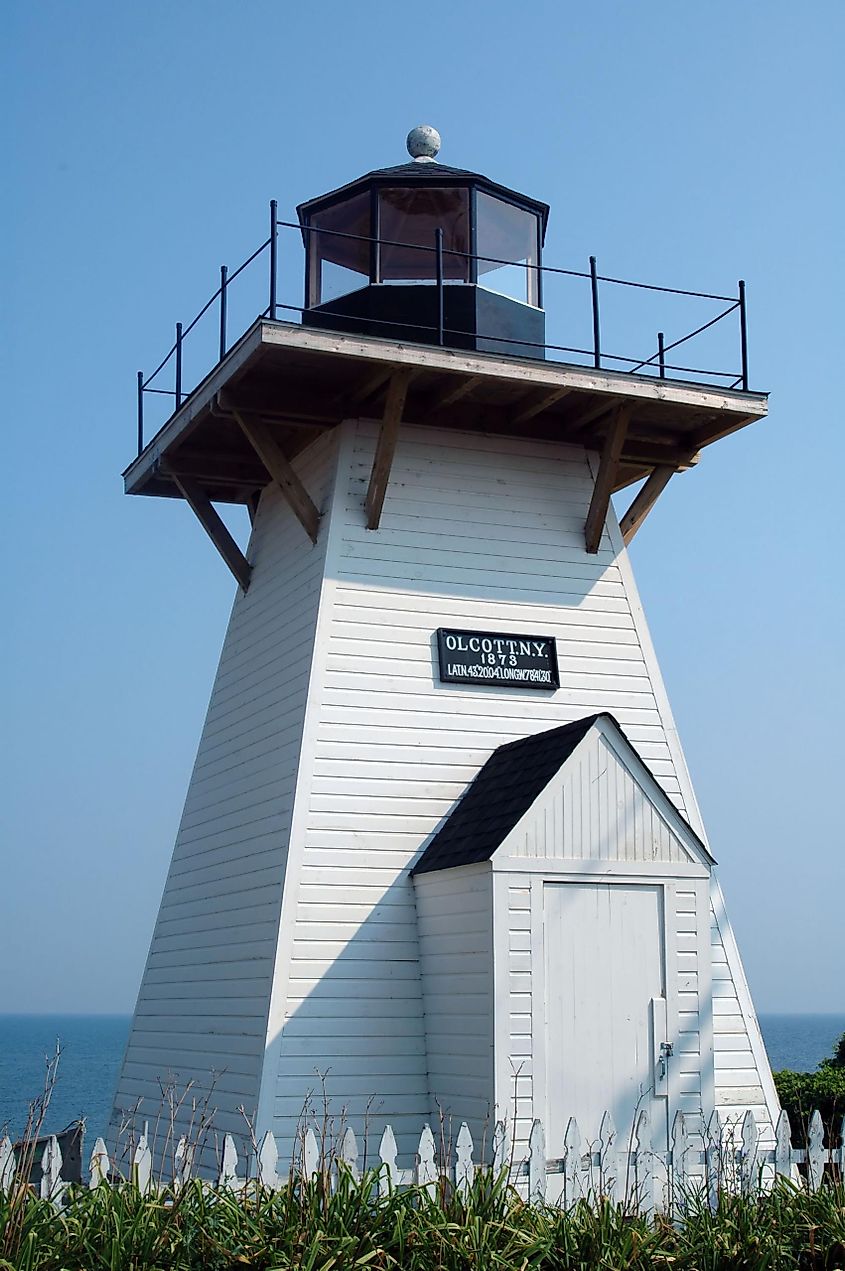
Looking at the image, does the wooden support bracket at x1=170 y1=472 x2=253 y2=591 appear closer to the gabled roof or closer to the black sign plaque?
the black sign plaque

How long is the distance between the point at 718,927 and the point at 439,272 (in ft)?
19.6

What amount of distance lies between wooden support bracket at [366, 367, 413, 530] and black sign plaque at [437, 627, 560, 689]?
1.19 metres

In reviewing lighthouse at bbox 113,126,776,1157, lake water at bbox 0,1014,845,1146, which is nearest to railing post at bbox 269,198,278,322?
lighthouse at bbox 113,126,776,1157

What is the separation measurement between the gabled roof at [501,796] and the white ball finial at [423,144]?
19.3ft

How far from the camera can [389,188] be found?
13992 millimetres

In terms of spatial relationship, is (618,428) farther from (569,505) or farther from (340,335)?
(340,335)

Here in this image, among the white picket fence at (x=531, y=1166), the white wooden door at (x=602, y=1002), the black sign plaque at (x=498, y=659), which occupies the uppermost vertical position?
the black sign plaque at (x=498, y=659)

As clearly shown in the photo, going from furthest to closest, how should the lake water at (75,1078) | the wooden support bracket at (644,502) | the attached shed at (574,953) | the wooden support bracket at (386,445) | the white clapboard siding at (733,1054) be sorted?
the lake water at (75,1078) → the wooden support bracket at (644,502) → the wooden support bracket at (386,445) → the white clapboard siding at (733,1054) → the attached shed at (574,953)

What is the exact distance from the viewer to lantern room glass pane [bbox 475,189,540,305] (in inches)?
551

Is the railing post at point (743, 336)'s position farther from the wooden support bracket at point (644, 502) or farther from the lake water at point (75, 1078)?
the lake water at point (75, 1078)

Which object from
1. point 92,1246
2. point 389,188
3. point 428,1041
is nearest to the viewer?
point 92,1246

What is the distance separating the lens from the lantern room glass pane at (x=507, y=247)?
14.0m

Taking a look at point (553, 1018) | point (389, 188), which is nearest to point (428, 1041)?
point (553, 1018)

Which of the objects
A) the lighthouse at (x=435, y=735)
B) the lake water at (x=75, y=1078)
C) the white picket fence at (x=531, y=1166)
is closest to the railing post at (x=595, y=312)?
the lighthouse at (x=435, y=735)
